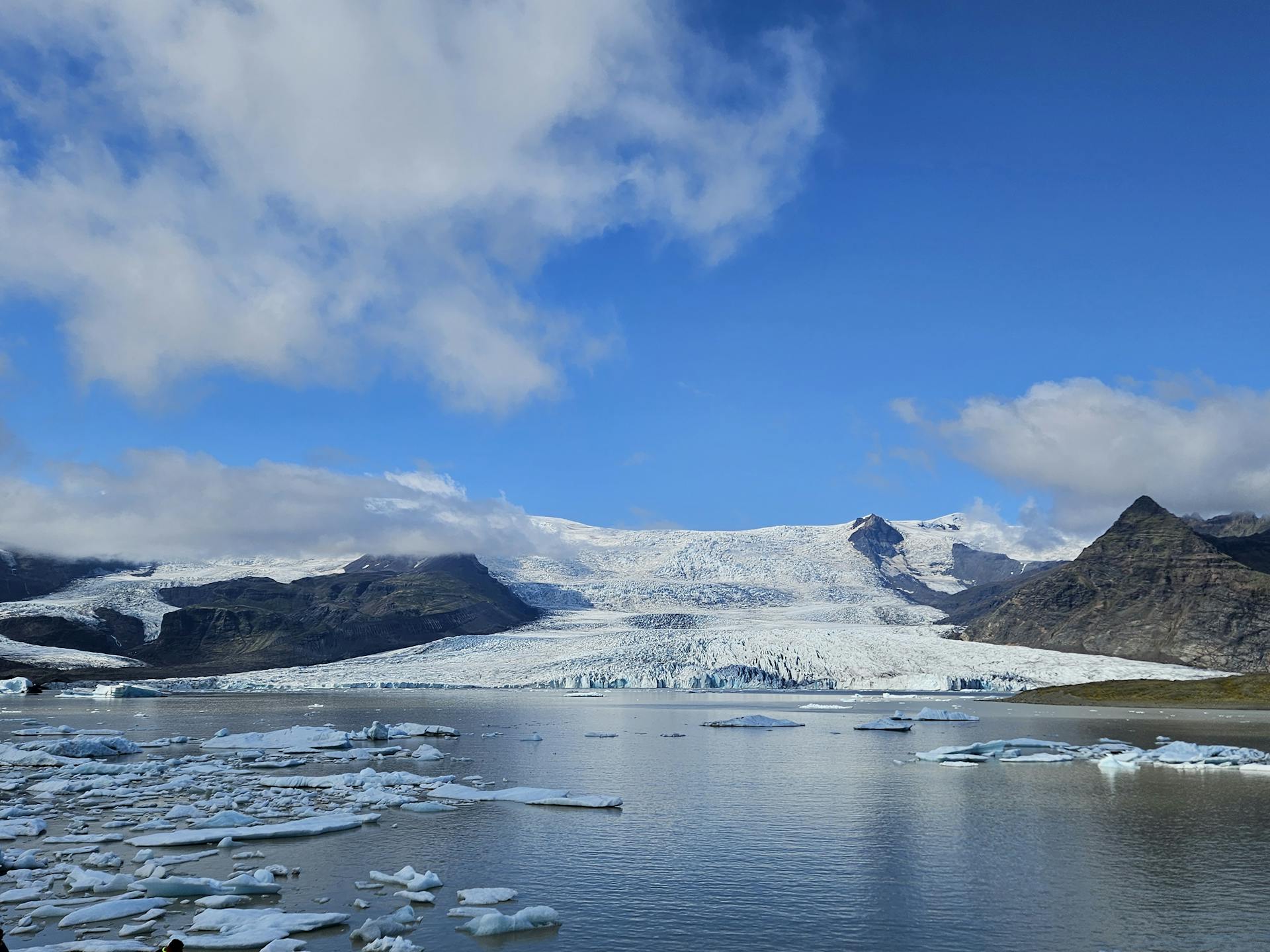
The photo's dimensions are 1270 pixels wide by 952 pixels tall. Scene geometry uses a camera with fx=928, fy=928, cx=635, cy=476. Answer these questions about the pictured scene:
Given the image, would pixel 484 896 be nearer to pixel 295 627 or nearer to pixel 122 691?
pixel 122 691

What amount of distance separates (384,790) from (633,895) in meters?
13.1

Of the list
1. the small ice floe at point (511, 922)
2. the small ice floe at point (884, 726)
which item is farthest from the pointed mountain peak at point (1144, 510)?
the small ice floe at point (511, 922)

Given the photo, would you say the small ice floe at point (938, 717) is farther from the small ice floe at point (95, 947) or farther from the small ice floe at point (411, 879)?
the small ice floe at point (95, 947)

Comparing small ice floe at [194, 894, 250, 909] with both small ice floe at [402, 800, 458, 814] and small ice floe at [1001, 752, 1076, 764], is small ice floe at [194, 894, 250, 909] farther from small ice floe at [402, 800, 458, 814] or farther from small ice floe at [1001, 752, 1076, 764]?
small ice floe at [1001, 752, 1076, 764]

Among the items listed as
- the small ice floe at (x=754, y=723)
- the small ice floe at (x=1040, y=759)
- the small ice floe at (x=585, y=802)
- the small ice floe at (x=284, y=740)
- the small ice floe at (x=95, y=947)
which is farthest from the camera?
the small ice floe at (x=754, y=723)

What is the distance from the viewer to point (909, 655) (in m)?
98.6

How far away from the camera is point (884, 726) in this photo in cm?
5294

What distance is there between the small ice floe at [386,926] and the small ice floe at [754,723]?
133 feet

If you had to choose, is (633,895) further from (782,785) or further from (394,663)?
(394,663)

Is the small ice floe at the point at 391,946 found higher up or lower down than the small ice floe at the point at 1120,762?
lower down

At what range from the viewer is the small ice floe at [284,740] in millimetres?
40438

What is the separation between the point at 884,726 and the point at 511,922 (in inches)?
1672

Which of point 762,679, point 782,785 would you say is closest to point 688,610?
point 762,679

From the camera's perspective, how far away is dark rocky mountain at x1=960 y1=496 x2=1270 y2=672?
119188 mm
